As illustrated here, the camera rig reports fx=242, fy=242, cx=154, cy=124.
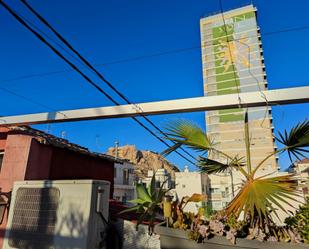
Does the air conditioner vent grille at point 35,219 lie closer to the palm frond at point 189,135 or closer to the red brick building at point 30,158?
the red brick building at point 30,158

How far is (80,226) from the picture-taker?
9.27 feet

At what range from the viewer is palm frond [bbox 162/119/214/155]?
276 centimetres

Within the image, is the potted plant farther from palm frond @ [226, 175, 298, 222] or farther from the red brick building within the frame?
the red brick building

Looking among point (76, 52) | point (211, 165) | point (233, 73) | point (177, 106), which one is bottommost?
point (211, 165)

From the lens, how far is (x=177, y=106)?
12.0ft

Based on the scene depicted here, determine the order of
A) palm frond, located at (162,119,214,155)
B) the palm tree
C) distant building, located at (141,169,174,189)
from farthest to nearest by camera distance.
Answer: distant building, located at (141,169,174,189) < palm frond, located at (162,119,214,155) < the palm tree

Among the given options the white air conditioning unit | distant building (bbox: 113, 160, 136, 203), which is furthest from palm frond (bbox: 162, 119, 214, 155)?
distant building (bbox: 113, 160, 136, 203)

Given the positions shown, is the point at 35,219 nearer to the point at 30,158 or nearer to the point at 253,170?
the point at 30,158

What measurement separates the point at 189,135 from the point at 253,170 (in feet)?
2.51

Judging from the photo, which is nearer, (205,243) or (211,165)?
(205,243)

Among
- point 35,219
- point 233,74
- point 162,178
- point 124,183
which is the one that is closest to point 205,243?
point 35,219

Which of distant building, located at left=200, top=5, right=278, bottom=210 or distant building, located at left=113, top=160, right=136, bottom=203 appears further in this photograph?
distant building, located at left=200, top=5, right=278, bottom=210

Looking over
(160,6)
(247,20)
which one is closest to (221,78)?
(247,20)

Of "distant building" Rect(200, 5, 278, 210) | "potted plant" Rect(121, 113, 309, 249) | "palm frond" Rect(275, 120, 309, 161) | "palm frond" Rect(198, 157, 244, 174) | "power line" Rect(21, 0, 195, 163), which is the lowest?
"potted plant" Rect(121, 113, 309, 249)
